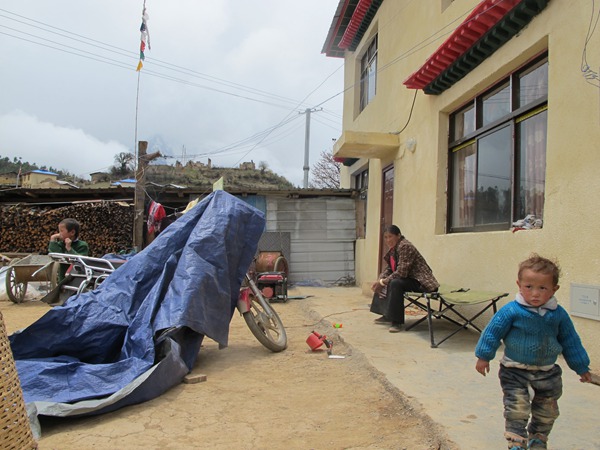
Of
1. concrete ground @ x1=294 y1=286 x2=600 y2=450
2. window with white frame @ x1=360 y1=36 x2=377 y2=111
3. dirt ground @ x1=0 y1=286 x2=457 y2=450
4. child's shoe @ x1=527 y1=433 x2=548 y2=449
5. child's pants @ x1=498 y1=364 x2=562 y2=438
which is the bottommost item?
dirt ground @ x1=0 y1=286 x2=457 y2=450

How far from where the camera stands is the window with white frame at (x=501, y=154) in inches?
187

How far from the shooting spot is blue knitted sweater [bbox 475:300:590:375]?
2.18m

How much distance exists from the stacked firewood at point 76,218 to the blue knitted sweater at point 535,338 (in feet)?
33.6

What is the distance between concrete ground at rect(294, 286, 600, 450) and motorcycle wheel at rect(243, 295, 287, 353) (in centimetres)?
73

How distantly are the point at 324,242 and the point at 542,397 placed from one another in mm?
9768

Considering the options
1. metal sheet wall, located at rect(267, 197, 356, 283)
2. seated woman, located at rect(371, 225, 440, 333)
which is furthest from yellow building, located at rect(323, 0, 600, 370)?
metal sheet wall, located at rect(267, 197, 356, 283)

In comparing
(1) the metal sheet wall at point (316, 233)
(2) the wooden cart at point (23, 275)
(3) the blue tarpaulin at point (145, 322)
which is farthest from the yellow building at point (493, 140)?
(2) the wooden cart at point (23, 275)

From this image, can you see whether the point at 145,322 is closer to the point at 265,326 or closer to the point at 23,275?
the point at 265,326

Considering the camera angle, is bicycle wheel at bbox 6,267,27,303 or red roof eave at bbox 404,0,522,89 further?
bicycle wheel at bbox 6,267,27,303

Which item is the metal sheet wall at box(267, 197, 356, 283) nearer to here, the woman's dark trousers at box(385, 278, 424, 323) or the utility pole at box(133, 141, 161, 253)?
the utility pole at box(133, 141, 161, 253)

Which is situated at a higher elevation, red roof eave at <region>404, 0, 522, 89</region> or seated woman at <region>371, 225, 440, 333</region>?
red roof eave at <region>404, 0, 522, 89</region>

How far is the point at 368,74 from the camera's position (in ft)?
38.1

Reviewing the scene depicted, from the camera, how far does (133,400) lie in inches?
121

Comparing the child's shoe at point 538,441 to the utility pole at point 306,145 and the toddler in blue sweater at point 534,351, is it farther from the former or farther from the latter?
the utility pole at point 306,145
